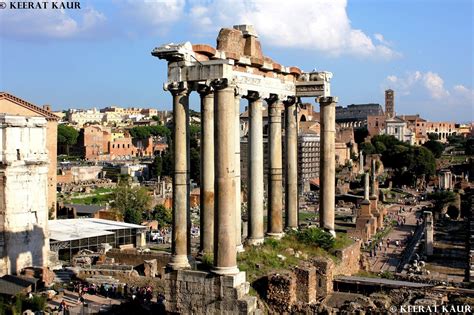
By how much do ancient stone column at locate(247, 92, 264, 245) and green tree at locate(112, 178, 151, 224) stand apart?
35.4 meters

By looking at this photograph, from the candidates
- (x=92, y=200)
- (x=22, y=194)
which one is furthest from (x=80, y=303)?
(x=92, y=200)

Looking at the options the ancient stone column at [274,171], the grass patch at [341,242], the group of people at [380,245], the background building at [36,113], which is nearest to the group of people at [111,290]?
the ancient stone column at [274,171]

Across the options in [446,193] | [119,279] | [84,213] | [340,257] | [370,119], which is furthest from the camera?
[370,119]

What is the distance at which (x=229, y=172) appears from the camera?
14969 mm

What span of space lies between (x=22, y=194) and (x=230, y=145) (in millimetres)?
20151

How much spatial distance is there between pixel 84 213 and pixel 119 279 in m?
30.3

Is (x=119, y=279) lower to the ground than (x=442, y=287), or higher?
lower

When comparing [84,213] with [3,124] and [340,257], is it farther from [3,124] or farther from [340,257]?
[340,257]

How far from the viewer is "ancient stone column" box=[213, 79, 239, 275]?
48.8ft

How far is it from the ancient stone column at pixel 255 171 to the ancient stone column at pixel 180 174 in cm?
335

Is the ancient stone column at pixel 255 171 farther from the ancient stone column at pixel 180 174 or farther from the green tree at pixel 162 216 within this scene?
the green tree at pixel 162 216

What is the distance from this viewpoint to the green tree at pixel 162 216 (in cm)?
5605

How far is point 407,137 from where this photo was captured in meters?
161

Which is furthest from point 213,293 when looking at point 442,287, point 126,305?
point 442,287
